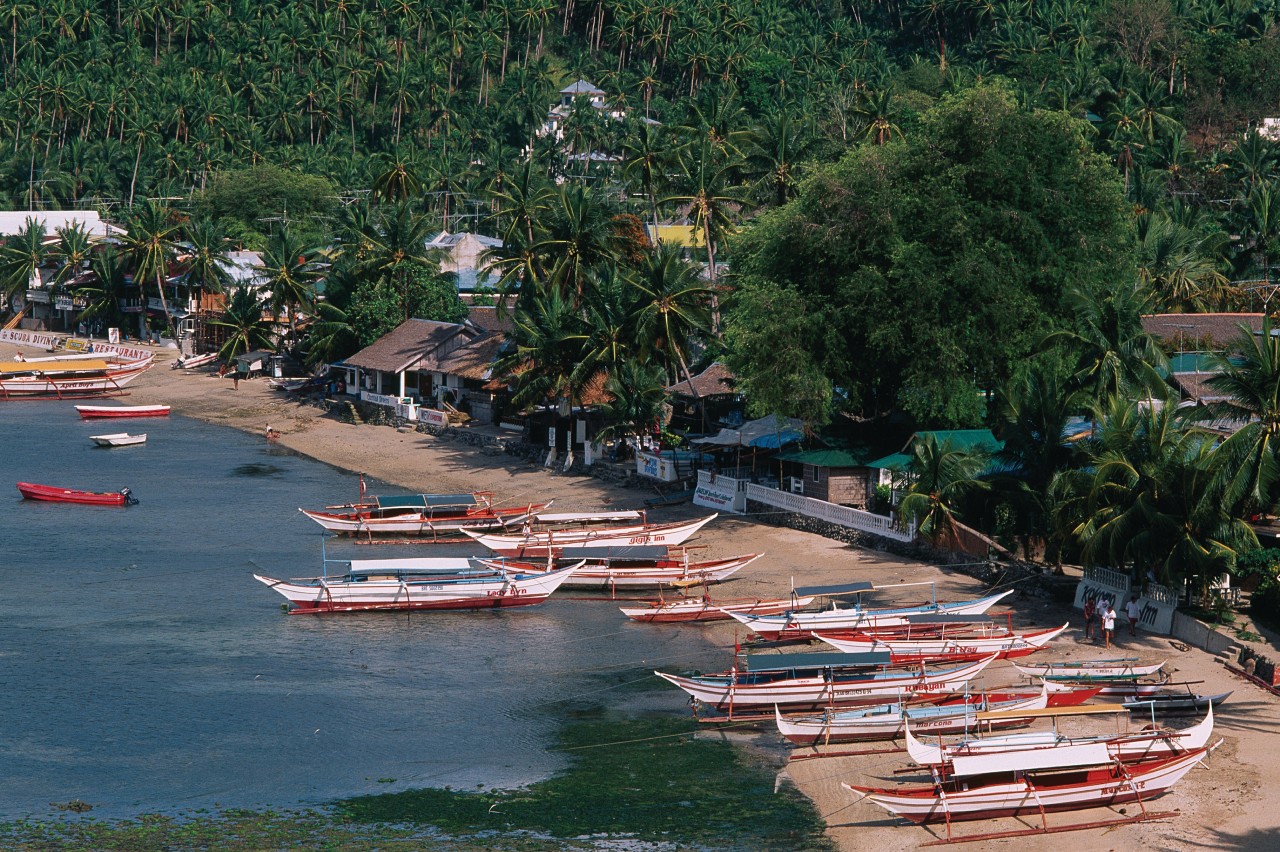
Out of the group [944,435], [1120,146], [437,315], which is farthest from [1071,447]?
[1120,146]

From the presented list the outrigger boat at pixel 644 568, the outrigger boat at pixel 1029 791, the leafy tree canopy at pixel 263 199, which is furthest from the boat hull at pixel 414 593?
the leafy tree canopy at pixel 263 199

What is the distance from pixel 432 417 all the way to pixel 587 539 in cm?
2825

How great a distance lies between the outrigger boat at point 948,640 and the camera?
42812mm

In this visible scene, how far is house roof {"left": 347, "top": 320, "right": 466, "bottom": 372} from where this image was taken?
284ft

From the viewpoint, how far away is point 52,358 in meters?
110

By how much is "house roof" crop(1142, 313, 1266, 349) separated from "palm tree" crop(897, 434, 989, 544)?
18.2 m

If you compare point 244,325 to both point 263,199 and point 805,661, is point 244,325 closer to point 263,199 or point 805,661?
point 263,199

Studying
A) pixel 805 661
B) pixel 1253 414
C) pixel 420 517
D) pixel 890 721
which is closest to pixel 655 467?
pixel 420 517

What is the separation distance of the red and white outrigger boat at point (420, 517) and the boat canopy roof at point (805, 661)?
23347 mm

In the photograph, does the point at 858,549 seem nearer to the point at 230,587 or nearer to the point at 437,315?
the point at 230,587

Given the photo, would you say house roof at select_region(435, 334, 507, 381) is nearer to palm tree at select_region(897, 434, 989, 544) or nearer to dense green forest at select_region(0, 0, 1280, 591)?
dense green forest at select_region(0, 0, 1280, 591)

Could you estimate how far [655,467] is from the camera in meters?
67.6

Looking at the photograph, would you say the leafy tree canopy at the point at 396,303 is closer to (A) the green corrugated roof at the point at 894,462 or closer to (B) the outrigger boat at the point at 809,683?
(A) the green corrugated roof at the point at 894,462

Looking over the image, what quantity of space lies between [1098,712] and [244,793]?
797 inches
